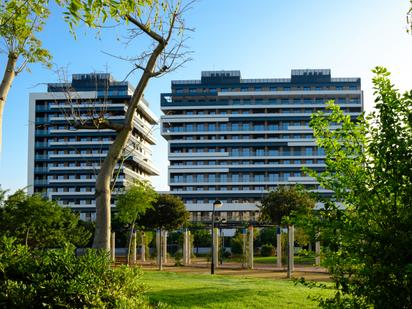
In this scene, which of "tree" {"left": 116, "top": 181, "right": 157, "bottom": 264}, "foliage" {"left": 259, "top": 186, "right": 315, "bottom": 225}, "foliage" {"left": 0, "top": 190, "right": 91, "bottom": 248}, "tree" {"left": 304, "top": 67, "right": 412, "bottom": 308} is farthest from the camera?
"foliage" {"left": 259, "top": 186, "right": 315, "bottom": 225}

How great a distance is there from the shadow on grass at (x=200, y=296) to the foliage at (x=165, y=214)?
30949 mm

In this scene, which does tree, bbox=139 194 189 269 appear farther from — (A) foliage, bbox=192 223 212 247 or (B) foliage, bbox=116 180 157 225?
(B) foliage, bbox=116 180 157 225

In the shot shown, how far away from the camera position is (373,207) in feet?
15.9

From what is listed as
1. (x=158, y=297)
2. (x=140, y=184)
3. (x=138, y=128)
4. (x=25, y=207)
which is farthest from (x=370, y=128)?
(x=138, y=128)

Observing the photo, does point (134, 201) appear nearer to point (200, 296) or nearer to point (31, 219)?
point (31, 219)

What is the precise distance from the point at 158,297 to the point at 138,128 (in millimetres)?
82612

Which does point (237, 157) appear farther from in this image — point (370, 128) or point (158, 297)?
point (370, 128)

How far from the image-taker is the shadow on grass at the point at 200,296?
1266 centimetres

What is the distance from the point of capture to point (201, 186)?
321 ft

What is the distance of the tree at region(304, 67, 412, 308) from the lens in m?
4.51

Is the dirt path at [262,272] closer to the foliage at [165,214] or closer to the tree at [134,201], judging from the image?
the tree at [134,201]

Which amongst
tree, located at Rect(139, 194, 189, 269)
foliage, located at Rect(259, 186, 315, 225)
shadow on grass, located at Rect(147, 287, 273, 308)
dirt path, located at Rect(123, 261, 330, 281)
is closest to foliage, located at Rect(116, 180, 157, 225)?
dirt path, located at Rect(123, 261, 330, 281)

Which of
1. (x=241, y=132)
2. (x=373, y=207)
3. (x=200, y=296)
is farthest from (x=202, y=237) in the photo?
(x=373, y=207)

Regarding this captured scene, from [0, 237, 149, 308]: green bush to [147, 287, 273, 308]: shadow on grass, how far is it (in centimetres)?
617
